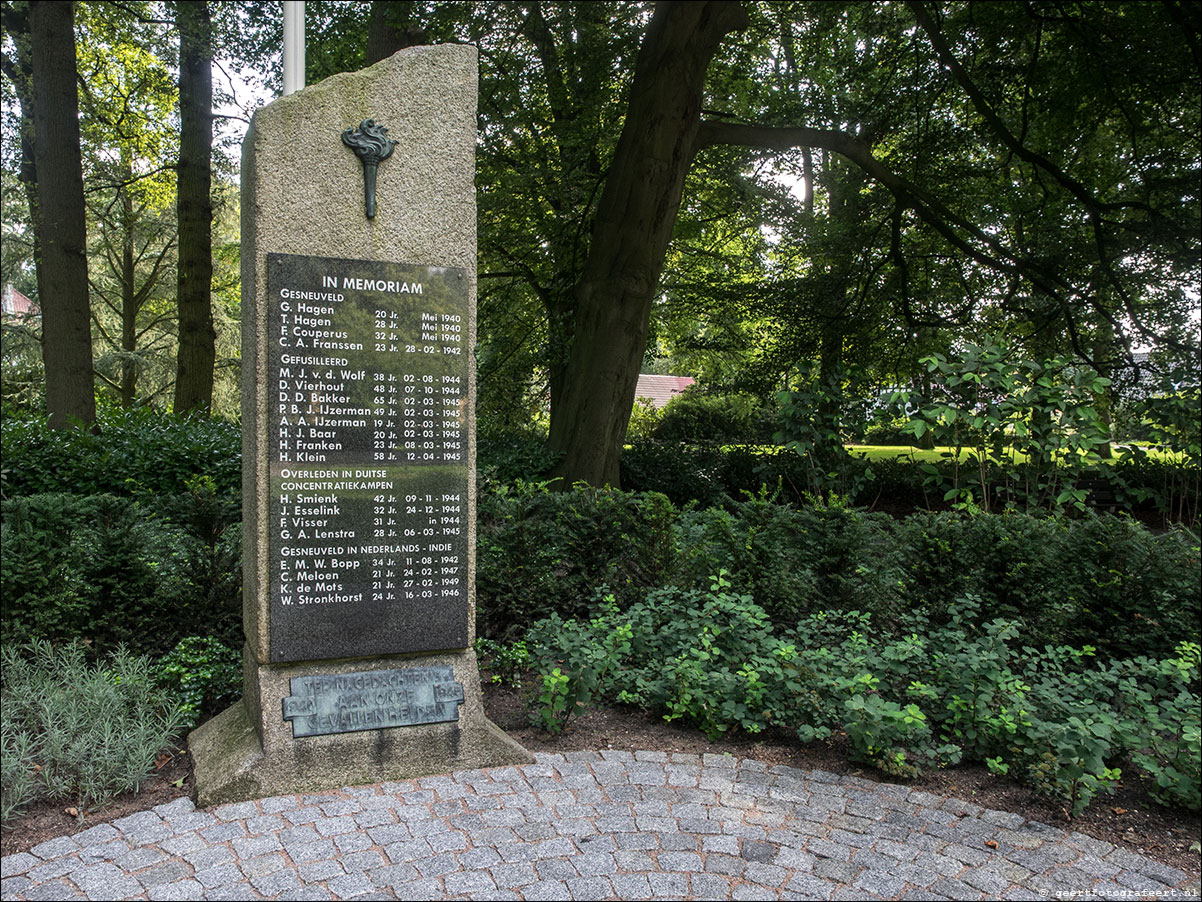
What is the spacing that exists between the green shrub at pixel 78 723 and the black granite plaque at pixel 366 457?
753 mm

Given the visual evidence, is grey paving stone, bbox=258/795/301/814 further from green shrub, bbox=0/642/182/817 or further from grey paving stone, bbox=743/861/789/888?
grey paving stone, bbox=743/861/789/888

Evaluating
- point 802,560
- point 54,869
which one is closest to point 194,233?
point 802,560

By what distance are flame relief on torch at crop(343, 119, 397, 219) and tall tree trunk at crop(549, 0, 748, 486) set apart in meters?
6.09

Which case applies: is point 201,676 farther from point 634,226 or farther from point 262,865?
point 634,226

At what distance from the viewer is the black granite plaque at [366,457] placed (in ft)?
12.9

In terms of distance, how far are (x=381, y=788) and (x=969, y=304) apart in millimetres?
11588

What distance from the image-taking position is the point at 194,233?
44.9 ft

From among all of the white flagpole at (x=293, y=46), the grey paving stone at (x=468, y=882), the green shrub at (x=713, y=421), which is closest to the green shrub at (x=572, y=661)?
the grey paving stone at (x=468, y=882)

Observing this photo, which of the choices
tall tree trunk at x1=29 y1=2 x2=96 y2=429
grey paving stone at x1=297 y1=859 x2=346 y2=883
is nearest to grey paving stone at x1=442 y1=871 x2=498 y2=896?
grey paving stone at x1=297 y1=859 x2=346 y2=883

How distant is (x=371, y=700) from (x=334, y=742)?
246 millimetres

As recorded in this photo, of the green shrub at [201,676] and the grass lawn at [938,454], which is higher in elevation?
the grass lawn at [938,454]

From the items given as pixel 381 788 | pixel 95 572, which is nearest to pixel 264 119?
pixel 95 572

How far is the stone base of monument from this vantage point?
3797 mm

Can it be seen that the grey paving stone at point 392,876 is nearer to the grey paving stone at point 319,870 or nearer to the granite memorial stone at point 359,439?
the grey paving stone at point 319,870
